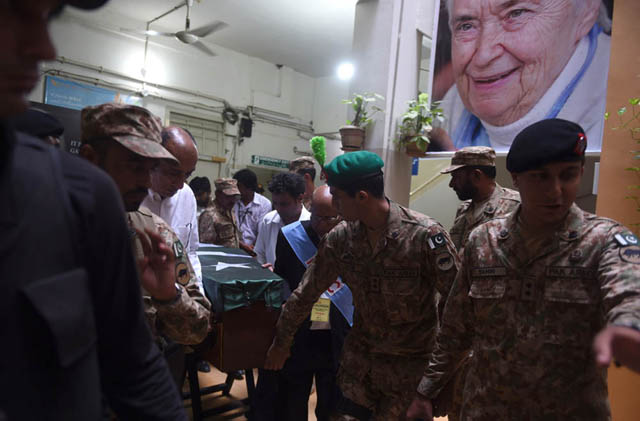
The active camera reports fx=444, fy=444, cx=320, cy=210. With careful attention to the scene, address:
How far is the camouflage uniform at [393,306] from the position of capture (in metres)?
2.06

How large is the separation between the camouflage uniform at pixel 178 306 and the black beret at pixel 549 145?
1275mm

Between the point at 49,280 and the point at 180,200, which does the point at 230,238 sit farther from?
the point at 49,280

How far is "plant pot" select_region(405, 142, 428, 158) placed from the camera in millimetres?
4562

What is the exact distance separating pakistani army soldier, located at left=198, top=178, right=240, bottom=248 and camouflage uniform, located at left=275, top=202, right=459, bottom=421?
11.2ft

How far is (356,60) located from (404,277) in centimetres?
346

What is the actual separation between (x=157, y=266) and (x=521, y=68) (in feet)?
13.0

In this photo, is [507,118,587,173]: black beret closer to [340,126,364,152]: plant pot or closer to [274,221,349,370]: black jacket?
[274,221,349,370]: black jacket

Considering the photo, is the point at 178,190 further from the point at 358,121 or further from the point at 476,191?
the point at 358,121

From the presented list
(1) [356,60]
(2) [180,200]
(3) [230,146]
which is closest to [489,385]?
(2) [180,200]

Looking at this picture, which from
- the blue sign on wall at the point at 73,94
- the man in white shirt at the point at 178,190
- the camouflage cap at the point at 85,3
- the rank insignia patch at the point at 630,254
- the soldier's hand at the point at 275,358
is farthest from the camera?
the blue sign on wall at the point at 73,94

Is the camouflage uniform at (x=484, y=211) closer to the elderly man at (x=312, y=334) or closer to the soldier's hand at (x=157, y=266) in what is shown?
the elderly man at (x=312, y=334)

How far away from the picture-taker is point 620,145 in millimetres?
2846

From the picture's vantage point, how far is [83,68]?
8.56 meters

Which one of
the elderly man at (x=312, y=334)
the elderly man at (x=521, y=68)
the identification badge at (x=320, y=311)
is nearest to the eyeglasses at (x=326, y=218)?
the elderly man at (x=312, y=334)
